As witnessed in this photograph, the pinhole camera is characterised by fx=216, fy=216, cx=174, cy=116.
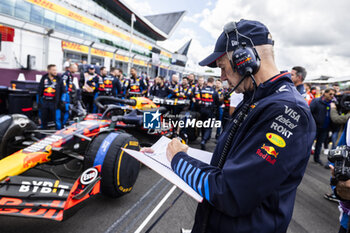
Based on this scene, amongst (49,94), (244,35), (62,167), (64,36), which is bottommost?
(62,167)

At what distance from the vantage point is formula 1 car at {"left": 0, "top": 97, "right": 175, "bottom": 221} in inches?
71.0

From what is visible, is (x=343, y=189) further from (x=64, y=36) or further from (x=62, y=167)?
(x=64, y=36)

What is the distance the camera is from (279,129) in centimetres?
75

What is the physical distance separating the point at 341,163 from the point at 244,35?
1026 millimetres

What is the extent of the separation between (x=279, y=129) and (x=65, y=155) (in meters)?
2.67

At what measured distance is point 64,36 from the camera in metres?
13.8

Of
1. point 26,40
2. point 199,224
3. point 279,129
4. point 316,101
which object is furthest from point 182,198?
point 26,40

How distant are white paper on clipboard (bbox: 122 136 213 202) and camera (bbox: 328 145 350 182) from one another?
2.55ft

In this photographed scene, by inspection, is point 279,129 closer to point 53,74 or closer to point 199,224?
point 199,224

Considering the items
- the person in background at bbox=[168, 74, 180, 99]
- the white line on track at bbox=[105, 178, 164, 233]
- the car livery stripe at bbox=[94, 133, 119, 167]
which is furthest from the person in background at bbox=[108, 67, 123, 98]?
the car livery stripe at bbox=[94, 133, 119, 167]

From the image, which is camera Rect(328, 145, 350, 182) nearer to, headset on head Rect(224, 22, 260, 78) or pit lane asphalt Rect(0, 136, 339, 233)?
headset on head Rect(224, 22, 260, 78)

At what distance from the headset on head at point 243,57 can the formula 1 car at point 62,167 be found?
5.49 feet

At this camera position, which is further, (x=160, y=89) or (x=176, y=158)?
(x=160, y=89)

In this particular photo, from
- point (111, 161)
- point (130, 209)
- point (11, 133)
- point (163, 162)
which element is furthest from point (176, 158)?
point (11, 133)
